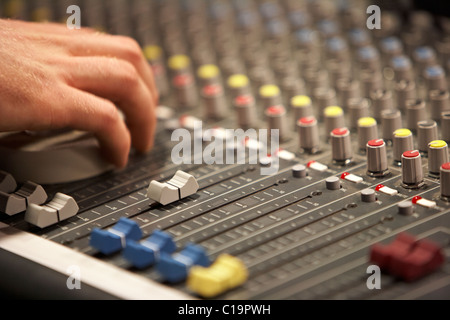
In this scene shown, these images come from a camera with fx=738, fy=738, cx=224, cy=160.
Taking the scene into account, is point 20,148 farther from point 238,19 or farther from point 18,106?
point 238,19

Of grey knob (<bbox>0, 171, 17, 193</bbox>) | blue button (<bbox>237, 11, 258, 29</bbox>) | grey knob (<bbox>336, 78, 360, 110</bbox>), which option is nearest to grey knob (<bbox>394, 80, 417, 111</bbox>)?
grey knob (<bbox>336, 78, 360, 110</bbox>)

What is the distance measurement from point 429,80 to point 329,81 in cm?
33

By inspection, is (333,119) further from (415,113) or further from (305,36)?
(305,36)

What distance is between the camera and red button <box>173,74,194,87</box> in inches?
93.0

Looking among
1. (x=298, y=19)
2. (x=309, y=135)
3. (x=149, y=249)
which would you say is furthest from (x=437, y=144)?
(x=298, y=19)

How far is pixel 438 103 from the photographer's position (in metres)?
1.94

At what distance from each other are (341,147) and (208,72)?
2.64 feet

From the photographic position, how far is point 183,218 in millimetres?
1593

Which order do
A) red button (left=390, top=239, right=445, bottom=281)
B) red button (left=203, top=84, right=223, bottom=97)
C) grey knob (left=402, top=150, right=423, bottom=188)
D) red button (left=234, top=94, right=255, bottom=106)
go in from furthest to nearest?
1. red button (left=203, top=84, right=223, bottom=97)
2. red button (left=234, top=94, right=255, bottom=106)
3. grey knob (left=402, top=150, right=423, bottom=188)
4. red button (left=390, top=239, right=445, bottom=281)

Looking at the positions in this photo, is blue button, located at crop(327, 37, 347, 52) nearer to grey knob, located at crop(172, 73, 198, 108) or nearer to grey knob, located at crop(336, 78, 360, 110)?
grey knob, located at crop(336, 78, 360, 110)

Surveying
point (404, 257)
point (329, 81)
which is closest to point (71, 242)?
point (404, 257)

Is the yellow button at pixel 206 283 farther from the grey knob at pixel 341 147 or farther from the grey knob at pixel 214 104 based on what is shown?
the grey knob at pixel 214 104

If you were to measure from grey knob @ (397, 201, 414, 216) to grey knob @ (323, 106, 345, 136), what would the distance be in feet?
→ 1.63

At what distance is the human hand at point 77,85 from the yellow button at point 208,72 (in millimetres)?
384
